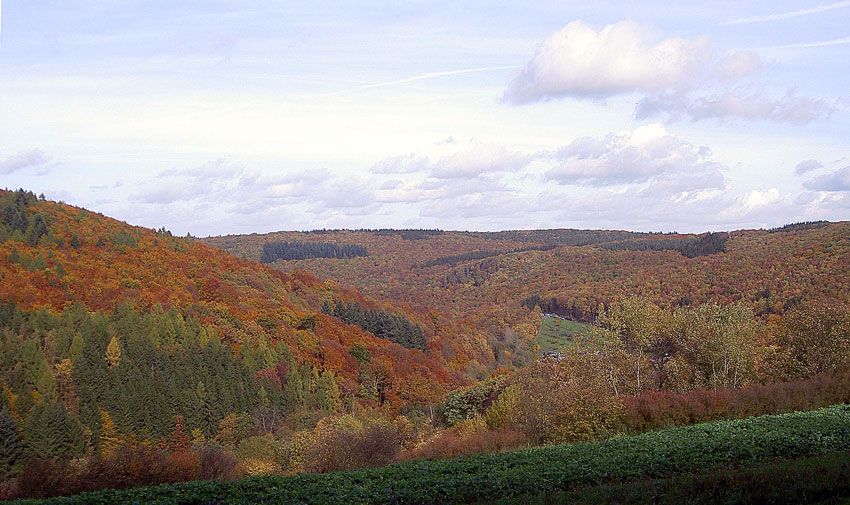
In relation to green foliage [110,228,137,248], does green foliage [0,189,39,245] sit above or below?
above

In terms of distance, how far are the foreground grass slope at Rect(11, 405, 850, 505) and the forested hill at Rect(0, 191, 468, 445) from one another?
56.1m

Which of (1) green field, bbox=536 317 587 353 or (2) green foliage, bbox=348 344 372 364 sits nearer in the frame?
(2) green foliage, bbox=348 344 372 364

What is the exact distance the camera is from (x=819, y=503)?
31.4 feet

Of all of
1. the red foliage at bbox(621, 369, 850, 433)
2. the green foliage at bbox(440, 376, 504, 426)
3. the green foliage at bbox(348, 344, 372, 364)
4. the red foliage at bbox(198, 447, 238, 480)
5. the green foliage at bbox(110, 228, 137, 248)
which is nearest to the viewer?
the red foliage at bbox(198, 447, 238, 480)

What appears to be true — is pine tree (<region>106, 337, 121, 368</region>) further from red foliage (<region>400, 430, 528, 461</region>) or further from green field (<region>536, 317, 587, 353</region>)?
green field (<region>536, 317, 587, 353</region>)

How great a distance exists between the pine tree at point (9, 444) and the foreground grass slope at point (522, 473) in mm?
53212

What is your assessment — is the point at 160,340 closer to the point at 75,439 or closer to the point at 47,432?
the point at 75,439

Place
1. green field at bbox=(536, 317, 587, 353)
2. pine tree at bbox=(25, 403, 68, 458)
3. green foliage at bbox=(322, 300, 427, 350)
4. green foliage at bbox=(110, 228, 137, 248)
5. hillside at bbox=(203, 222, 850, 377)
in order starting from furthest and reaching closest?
green field at bbox=(536, 317, 587, 353)
green foliage at bbox=(110, 228, 137, 248)
green foliage at bbox=(322, 300, 427, 350)
hillside at bbox=(203, 222, 850, 377)
pine tree at bbox=(25, 403, 68, 458)

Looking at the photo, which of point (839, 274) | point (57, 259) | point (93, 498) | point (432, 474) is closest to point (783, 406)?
point (432, 474)

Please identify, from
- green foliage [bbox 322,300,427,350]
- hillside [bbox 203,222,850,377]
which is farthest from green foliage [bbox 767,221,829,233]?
A: green foliage [bbox 322,300,427,350]

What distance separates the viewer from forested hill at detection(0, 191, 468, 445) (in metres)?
68.2

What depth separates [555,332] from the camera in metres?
142

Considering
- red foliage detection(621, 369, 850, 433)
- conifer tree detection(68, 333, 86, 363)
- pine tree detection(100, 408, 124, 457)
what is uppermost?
conifer tree detection(68, 333, 86, 363)

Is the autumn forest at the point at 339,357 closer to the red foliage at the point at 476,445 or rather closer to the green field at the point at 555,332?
the red foliage at the point at 476,445
